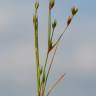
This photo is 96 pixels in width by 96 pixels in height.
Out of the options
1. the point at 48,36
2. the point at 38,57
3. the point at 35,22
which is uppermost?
the point at 35,22

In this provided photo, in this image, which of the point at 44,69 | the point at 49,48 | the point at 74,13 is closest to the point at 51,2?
the point at 74,13

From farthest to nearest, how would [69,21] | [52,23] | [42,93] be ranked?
[52,23] → [69,21] → [42,93]

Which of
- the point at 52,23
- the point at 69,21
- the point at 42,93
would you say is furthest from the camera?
the point at 52,23

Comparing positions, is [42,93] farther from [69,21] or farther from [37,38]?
[69,21]

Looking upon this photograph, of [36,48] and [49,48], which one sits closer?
[36,48]

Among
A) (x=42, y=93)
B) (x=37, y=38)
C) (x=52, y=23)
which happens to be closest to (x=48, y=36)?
(x=37, y=38)

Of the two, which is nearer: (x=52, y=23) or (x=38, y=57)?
(x=38, y=57)

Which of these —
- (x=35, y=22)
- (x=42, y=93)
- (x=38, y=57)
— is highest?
(x=35, y=22)

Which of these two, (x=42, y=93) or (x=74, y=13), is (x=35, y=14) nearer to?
(x=74, y=13)

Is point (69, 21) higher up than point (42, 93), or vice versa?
point (69, 21)
